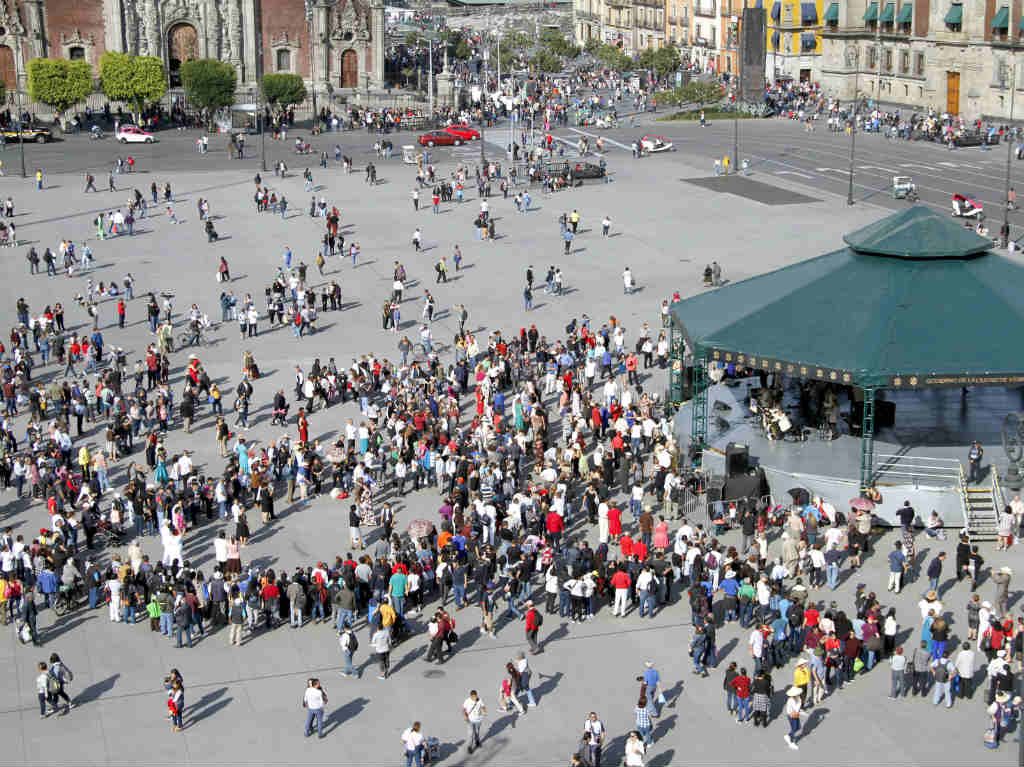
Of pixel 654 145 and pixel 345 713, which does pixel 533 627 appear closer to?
pixel 345 713

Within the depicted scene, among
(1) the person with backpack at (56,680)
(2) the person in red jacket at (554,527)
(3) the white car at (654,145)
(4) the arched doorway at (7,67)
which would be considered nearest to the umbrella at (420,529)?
(2) the person in red jacket at (554,527)

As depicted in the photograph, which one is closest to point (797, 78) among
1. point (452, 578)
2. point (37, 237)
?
point (37, 237)

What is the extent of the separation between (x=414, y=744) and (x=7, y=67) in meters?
94.4

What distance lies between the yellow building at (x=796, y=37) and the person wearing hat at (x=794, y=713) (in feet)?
338

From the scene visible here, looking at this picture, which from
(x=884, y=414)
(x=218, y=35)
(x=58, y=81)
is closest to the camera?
(x=884, y=414)

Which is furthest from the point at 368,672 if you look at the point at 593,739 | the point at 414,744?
the point at 593,739

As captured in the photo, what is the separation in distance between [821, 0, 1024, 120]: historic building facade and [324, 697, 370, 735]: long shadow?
72.8 m

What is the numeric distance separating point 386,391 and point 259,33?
7378cm

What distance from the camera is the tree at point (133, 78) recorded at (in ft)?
337

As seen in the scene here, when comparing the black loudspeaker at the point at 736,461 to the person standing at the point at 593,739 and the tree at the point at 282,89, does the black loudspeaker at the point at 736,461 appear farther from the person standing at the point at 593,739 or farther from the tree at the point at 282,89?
the tree at the point at 282,89

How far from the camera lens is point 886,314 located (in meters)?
35.7

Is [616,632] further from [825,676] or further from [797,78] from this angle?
[797,78]

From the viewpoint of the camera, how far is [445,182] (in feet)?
254

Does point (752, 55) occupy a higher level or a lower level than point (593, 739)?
higher
